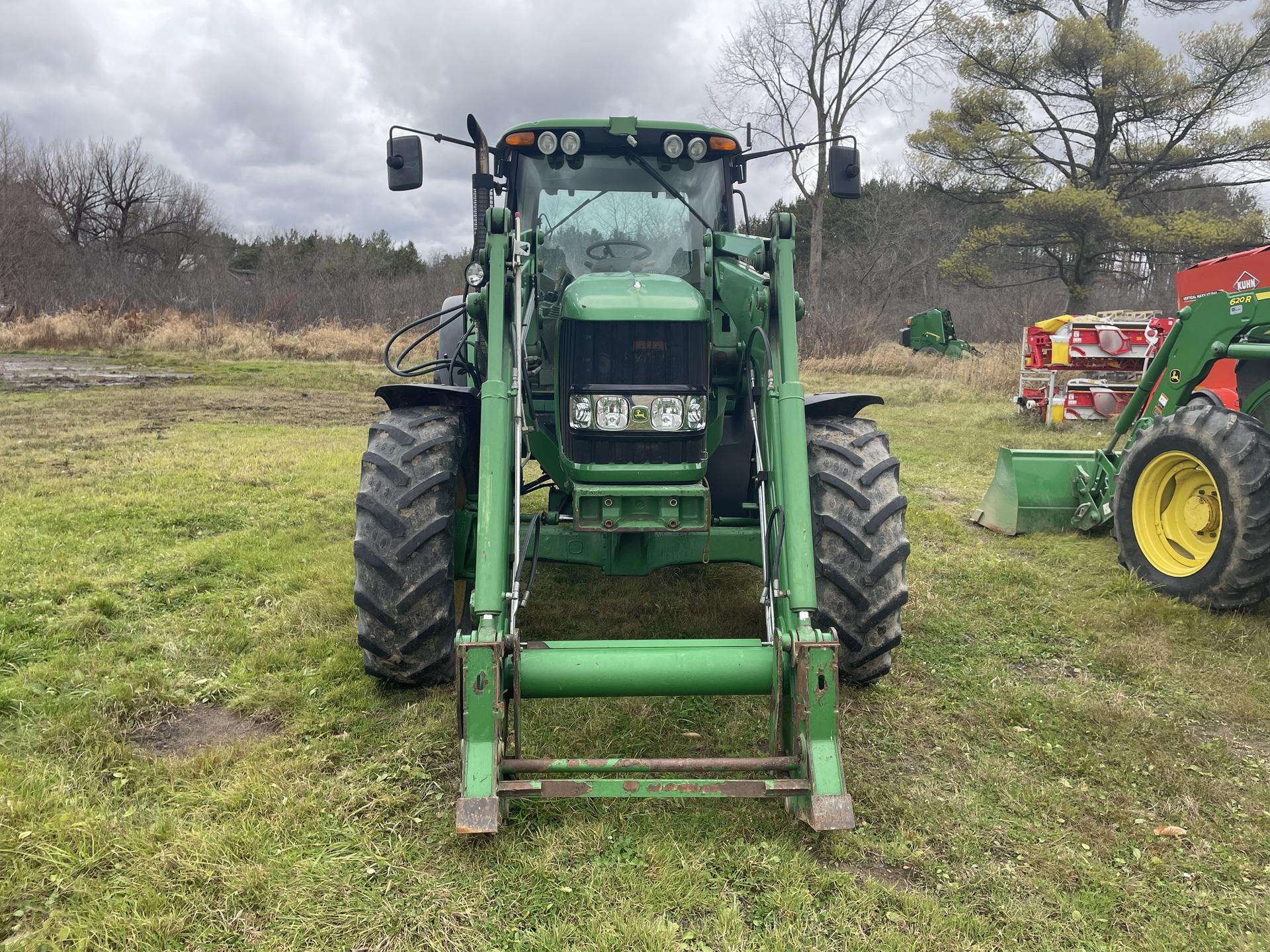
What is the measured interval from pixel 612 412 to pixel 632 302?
17.6 inches

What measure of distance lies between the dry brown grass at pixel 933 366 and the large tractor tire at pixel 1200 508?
1157 centimetres

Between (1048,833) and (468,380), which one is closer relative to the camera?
(1048,833)

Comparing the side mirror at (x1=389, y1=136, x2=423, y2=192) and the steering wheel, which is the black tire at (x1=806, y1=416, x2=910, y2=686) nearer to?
the steering wheel

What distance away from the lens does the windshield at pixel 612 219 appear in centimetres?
425

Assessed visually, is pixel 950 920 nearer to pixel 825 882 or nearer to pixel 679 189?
pixel 825 882

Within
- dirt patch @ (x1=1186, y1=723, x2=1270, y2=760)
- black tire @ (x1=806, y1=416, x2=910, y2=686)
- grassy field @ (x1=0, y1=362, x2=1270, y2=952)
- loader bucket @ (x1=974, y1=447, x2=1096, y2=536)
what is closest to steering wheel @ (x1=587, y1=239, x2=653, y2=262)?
black tire @ (x1=806, y1=416, x2=910, y2=686)

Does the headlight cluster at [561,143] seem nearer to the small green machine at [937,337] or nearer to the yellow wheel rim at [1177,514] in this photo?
the yellow wheel rim at [1177,514]

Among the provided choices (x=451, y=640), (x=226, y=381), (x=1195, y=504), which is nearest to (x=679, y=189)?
(x=451, y=640)

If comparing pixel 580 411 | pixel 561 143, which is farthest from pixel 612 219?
pixel 580 411

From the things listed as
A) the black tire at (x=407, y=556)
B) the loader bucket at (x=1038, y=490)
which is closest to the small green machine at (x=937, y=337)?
the loader bucket at (x=1038, y=490)

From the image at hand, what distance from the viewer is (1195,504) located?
199 inches

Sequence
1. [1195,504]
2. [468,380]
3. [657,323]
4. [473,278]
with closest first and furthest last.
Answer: [657,323]
[473,278]
[1195,504]
[468,380]

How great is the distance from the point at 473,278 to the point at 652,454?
1.14 metres

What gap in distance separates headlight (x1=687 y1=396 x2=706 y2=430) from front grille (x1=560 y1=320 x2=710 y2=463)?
0.03 meters
